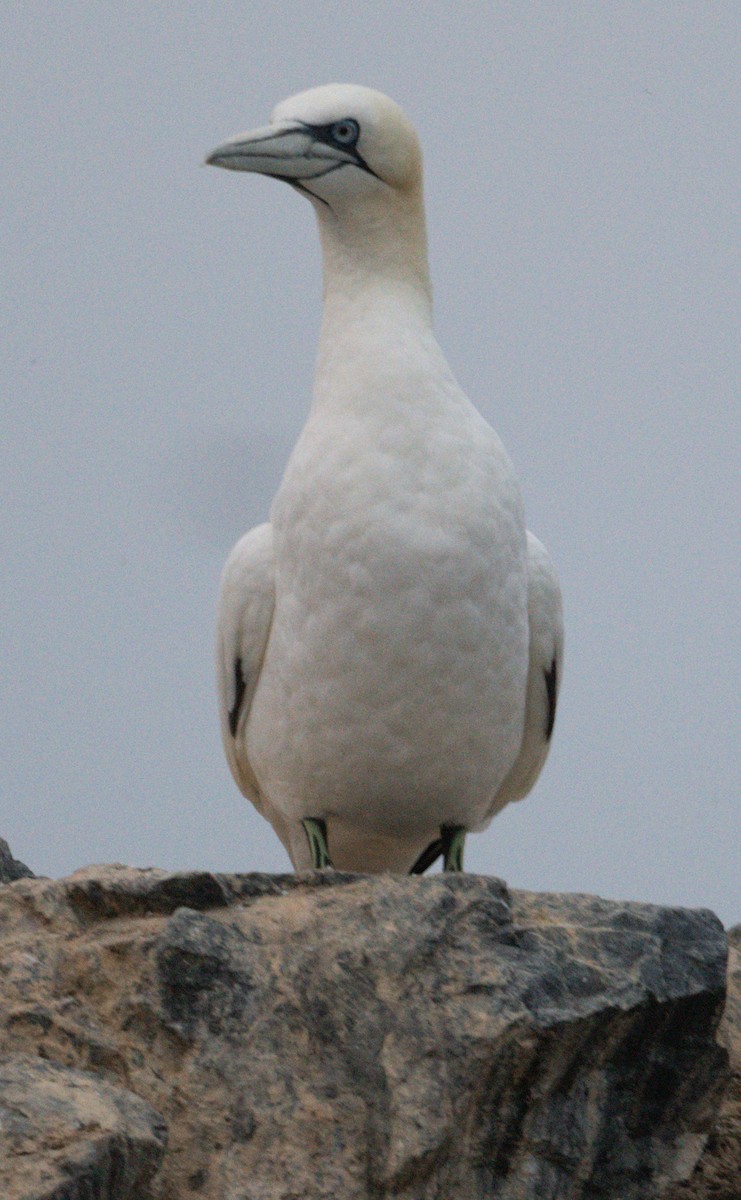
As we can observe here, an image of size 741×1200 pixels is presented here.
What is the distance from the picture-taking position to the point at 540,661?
29.6 ft

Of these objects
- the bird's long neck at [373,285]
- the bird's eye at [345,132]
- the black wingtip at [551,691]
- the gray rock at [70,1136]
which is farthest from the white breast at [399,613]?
the gray rock at [70,1136]

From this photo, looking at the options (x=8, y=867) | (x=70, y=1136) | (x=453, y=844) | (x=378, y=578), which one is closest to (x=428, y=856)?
(x=453, y=844)

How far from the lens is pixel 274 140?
8.60 metres

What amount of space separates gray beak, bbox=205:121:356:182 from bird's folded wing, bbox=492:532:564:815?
206cm

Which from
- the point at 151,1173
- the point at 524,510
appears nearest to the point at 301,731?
the point at 524,510

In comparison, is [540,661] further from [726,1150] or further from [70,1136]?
[70,1136]

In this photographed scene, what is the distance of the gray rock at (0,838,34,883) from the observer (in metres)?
7.85

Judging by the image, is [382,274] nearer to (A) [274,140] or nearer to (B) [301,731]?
(A) [274,140]

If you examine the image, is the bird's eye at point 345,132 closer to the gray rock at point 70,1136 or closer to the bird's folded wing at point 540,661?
the bird's folded wing at point 540,661

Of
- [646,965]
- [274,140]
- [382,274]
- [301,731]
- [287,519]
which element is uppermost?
[274,140]

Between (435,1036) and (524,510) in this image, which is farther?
(524,510)

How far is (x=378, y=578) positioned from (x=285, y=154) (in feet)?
7.08

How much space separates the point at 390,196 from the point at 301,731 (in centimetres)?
263

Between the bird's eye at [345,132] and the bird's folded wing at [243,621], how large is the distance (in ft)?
6.14
